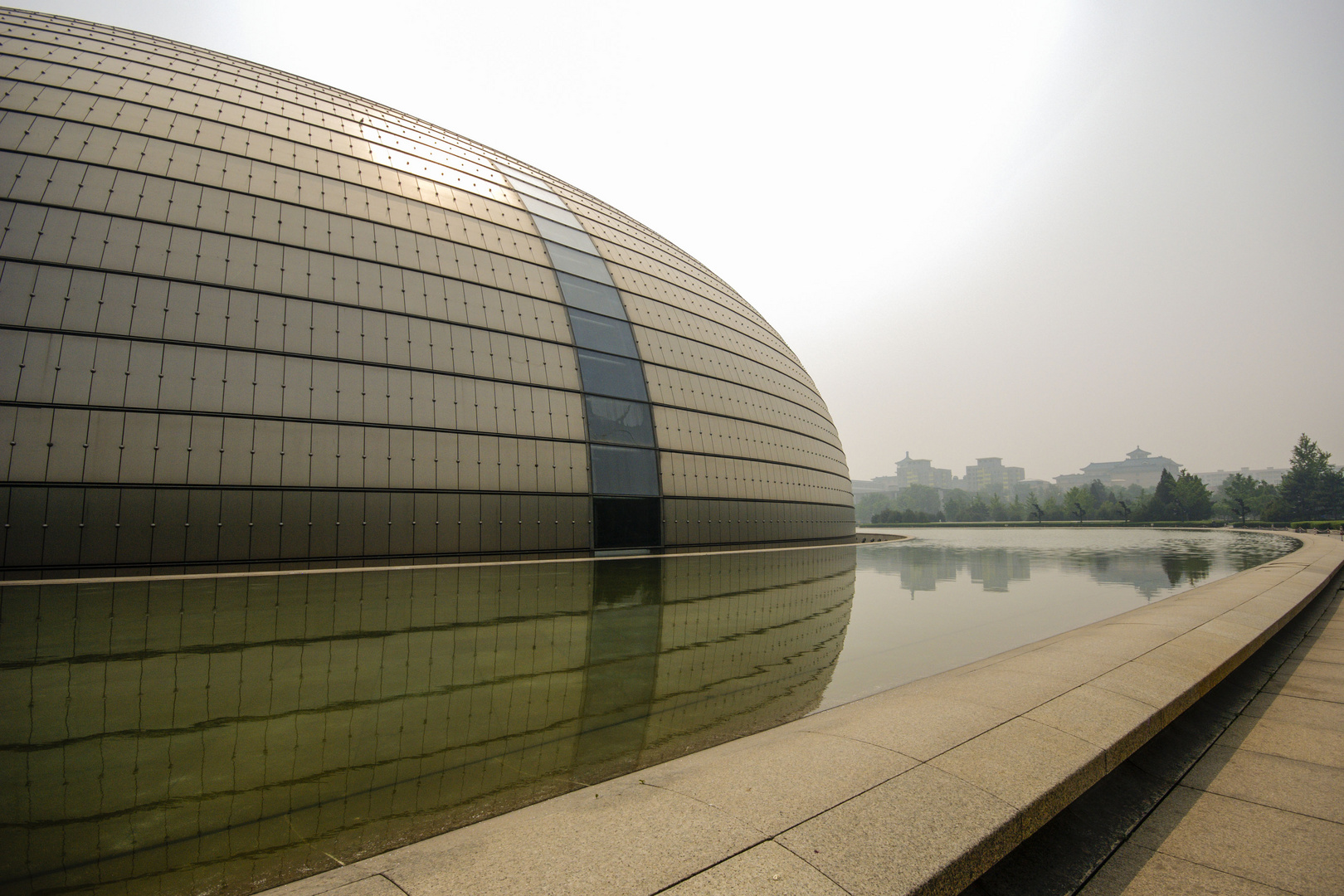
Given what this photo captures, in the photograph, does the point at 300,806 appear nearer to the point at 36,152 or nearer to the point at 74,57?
the point at 36,152

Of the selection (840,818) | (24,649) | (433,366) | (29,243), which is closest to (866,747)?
(840,818)

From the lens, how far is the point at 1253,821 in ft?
13.8

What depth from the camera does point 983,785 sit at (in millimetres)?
3865

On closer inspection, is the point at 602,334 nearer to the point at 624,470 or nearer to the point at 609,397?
the point at 609,397

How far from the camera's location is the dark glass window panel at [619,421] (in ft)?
75.3

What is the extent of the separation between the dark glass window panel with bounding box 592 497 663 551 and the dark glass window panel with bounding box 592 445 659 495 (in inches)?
15.0

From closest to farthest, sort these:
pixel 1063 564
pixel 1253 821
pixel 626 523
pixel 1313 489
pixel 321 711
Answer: pixel 1253 821
pixel 321 711
pixel 626 523
pixel 1063 564
pixel 1313 489

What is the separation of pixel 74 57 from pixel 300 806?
91.0ft

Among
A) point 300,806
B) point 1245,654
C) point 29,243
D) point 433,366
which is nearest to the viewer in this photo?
point 300,806

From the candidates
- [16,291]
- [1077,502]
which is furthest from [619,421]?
[1077,502]

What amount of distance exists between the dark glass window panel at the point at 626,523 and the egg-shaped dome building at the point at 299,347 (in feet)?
0.30

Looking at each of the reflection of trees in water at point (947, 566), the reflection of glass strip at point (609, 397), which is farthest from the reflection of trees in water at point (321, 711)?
the reflection of glass strip at point (609, 397)

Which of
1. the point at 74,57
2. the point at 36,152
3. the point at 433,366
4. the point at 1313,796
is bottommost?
the point at 1313,796

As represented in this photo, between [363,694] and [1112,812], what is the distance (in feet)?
21.3
